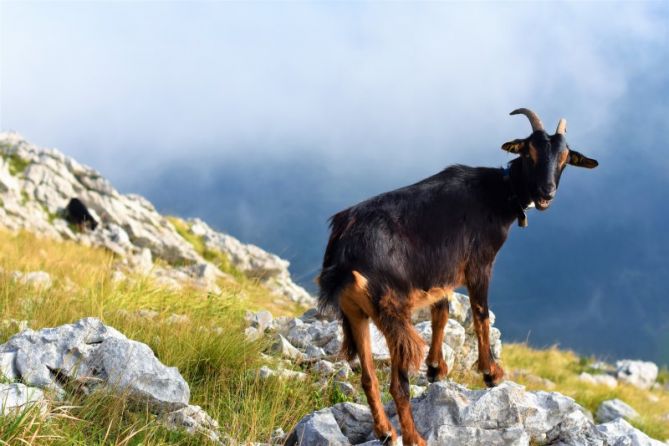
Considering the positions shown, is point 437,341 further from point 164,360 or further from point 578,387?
point 578,387

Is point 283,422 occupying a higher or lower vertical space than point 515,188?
lower

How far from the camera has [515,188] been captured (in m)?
6.41

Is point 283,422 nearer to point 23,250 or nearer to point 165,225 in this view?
point 23,250

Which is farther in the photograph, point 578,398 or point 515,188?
point 578,398

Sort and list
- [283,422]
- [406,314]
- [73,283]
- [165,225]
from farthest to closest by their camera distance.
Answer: [165,225] → [73,283] → [283,422] → [406,314]

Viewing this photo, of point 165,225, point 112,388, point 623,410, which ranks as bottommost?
point 112,388

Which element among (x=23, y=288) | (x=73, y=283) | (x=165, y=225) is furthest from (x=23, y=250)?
(x=165, y=225)

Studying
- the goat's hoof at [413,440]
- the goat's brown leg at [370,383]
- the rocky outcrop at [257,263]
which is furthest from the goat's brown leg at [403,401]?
the rocky outcrop at [257,263]

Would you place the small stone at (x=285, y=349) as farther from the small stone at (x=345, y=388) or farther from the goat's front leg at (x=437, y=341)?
the goat's front leg at (x=437, y=341)

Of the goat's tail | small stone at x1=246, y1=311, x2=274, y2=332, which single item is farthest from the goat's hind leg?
small stone at x1=246, y1=311, x2=274, y2=332

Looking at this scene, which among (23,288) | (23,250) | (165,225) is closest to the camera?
(23,288)

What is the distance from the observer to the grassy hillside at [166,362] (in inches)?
199

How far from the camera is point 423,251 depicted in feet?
19.0

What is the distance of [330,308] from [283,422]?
128 centimetres
